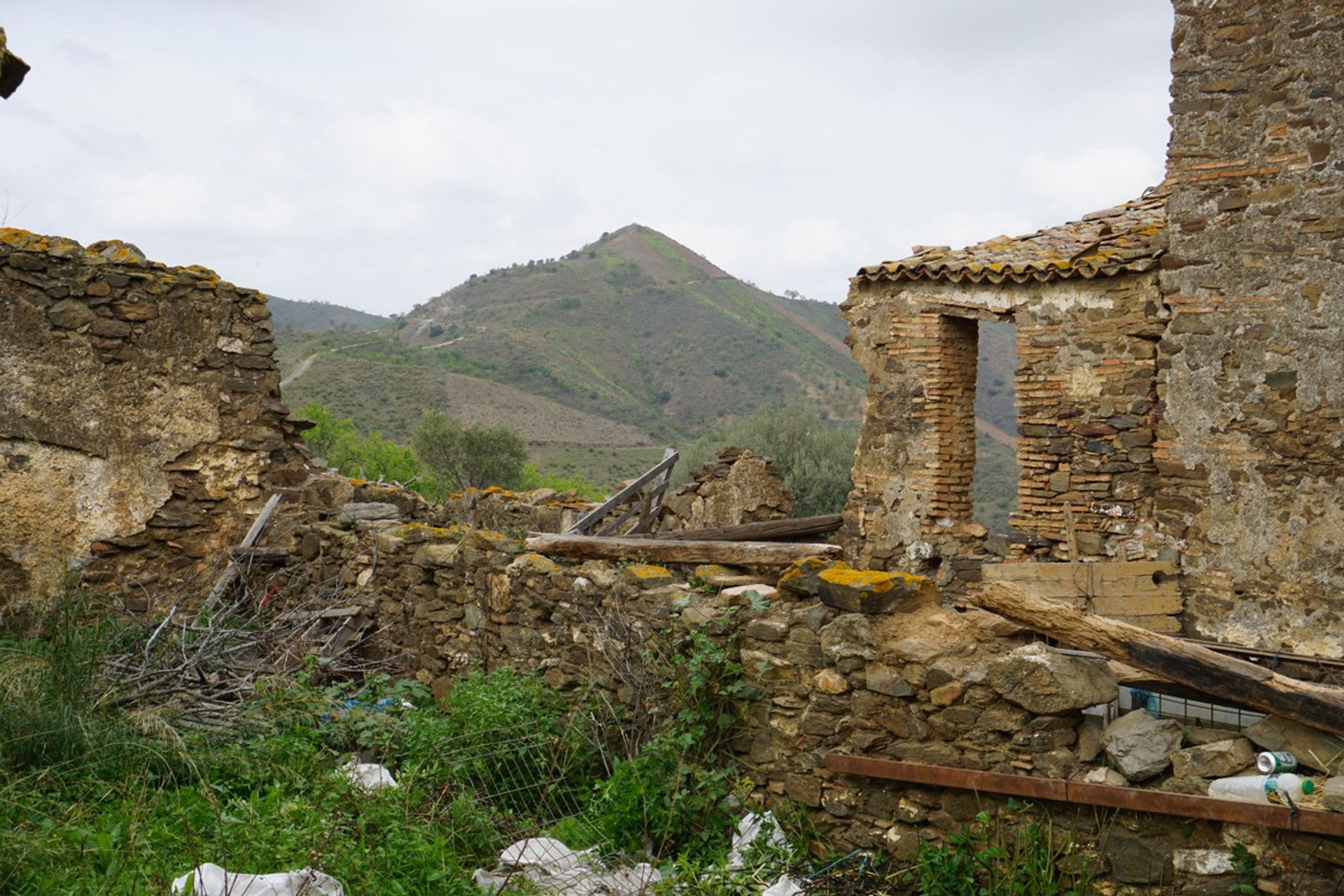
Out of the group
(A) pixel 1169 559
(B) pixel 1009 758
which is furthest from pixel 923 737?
(A) pixel 1169 559

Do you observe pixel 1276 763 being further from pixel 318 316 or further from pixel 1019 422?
pixel 318 316

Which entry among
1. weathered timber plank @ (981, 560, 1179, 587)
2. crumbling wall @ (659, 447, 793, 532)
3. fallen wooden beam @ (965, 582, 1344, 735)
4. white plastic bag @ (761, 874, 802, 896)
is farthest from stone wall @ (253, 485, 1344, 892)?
crumbling wall @ (659, 447, 793, 532)

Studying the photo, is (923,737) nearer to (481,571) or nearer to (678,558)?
(678,558)

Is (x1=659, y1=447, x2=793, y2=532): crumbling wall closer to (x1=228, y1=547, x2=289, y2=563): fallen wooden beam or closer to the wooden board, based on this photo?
the wooden board

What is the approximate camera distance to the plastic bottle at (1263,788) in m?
3.48

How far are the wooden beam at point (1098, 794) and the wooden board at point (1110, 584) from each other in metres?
5.10

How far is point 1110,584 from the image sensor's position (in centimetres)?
925

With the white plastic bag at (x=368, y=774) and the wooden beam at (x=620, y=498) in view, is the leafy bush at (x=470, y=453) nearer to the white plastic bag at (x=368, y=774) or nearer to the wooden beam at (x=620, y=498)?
the wooden beam at (x=620, y=498)

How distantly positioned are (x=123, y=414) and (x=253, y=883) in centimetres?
554

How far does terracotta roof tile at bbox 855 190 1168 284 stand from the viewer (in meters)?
9.34

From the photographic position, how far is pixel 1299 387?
28.0 feet

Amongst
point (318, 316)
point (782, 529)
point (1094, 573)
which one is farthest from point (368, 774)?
point (318, 316)

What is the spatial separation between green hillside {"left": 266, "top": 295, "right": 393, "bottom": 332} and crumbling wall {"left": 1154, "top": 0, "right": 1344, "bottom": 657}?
7401 cm

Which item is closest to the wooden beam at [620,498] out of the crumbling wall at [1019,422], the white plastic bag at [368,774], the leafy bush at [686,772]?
the crumbling wall at [1019,422]
